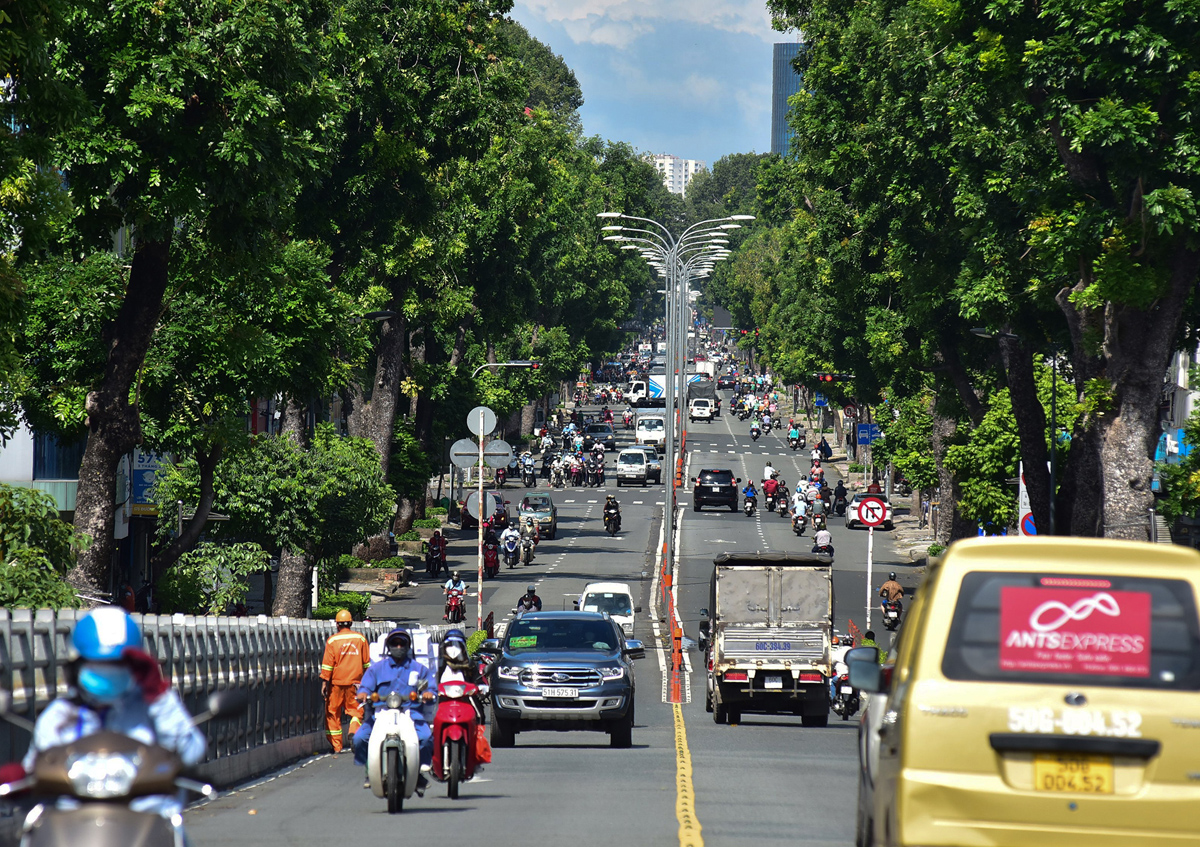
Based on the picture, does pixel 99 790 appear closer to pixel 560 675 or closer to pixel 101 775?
pixel 101 775

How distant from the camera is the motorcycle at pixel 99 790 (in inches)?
231

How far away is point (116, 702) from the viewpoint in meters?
6.32

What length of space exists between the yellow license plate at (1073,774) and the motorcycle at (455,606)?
1425 inches

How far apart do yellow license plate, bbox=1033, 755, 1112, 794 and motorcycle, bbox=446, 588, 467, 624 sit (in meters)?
36.2

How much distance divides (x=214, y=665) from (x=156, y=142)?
8710 mm

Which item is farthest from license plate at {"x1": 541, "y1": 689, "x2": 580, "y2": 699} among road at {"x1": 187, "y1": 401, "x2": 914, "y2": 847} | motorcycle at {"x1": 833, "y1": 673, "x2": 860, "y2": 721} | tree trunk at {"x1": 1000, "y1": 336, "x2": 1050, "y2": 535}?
tree trunk at {"x1": 1000, "y1": 336, "x2": 1050, "y2": 535}

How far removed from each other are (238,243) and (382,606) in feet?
83.7

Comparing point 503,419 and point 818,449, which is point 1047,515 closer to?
point 503,419

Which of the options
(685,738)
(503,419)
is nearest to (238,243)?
(685,738)

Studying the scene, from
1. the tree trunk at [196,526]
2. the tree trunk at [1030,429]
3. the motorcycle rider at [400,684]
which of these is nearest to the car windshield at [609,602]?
the tree trunk at [1030,429]

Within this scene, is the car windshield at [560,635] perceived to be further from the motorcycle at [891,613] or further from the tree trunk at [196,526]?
the motorcycle at [891,613]

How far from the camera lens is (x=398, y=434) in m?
56.4

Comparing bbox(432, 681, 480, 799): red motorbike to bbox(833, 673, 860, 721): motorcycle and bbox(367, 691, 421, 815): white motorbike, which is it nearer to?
bbox(367, 691, 421, 815): white motorbike

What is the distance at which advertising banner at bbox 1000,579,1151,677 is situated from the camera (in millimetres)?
7398
